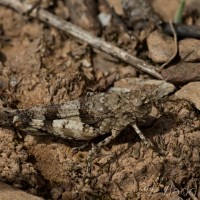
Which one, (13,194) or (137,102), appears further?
(137,102)

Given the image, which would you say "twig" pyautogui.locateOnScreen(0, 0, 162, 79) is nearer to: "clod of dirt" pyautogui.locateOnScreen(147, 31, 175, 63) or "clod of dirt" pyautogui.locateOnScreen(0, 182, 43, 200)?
"clod of dirt" pyautogui.locateOnScreen(147, 31, 175, 63)

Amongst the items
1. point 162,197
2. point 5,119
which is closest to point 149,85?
point 162,197

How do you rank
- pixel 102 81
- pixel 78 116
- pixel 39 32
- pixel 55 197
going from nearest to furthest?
pixel 55 197 < pixel 78 116 < pixel 102 81 < pixel 39 32

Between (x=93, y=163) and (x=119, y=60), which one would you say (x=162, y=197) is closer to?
(x=93, y=163)

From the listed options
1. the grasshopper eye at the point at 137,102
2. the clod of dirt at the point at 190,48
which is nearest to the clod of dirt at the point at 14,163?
the grasshopper eye at the point at 137,102

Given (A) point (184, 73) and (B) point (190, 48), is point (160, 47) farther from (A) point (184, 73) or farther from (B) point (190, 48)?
(A) point (184, 73)

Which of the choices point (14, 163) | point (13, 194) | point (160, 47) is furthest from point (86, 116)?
point (160, 47)
